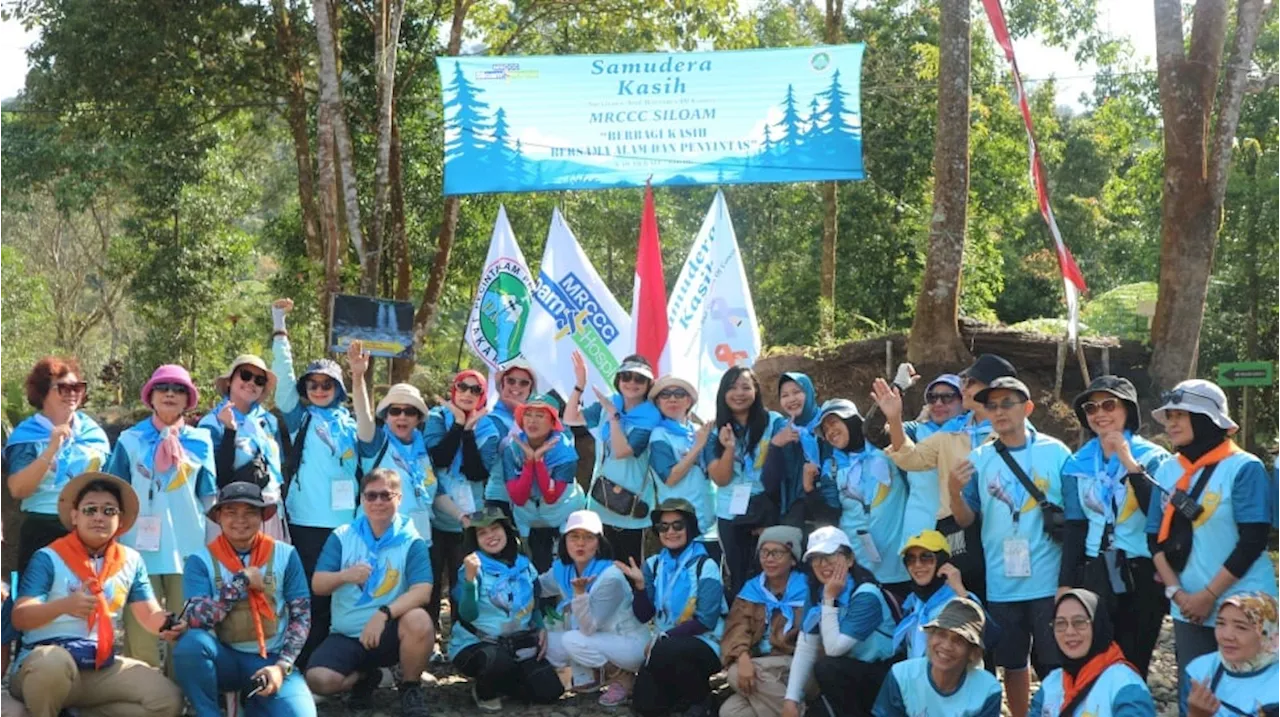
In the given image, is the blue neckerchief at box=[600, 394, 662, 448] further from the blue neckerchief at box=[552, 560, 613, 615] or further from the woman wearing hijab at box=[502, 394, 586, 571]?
the blue neckerchief at box=[552, 560, 613, 615]

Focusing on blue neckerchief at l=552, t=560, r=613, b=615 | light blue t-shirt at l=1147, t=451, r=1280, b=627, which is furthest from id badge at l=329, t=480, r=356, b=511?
light blue t-shirt at l=1147, t=451, r=1280, b=627

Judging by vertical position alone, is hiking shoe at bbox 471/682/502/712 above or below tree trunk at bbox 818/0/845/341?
below

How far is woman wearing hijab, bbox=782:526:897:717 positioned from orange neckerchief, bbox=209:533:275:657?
249 cm

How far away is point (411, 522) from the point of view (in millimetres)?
7301

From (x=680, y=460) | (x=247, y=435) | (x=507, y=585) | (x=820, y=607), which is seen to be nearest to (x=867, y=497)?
(x=820, y=607)

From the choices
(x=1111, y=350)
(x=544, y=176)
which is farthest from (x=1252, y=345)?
(x=544, y=176)

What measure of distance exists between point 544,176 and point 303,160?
797cm

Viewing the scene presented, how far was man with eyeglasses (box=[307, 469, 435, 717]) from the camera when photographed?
6977 millimetres

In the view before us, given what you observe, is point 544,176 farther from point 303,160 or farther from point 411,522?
point 303,160

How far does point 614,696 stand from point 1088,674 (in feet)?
9.26

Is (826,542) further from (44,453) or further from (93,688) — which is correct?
(44,453)

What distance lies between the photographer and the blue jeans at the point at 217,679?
20.0ft

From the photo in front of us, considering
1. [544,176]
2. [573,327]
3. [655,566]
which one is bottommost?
[655,566]

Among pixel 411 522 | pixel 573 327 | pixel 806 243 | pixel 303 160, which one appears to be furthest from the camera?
pixel 806 243
